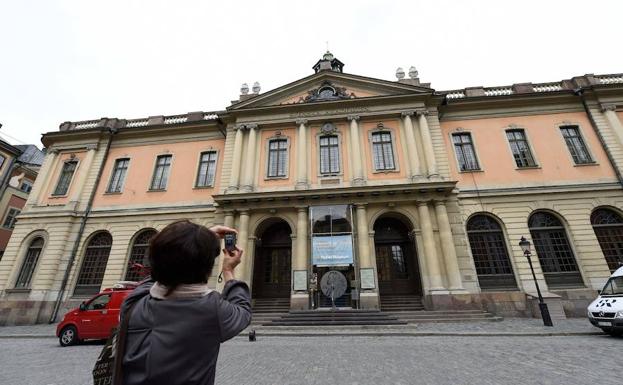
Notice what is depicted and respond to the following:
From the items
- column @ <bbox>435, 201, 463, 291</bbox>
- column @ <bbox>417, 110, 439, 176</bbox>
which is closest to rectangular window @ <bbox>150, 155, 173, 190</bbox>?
column @ <bbox>417, 110, 439, 176</bbox>

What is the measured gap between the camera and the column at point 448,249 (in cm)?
1264

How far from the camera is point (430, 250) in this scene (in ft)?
43.0

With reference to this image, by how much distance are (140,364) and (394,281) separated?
14.7 m

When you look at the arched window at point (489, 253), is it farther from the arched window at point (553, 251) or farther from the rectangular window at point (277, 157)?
the rectangular window at point (277, 157)

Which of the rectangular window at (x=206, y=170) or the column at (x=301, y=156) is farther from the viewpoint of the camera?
the rectangular window at (x=206, y=170)

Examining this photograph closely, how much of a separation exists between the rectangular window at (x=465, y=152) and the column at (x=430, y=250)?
388 centimetres

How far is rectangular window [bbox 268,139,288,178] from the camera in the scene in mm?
16219

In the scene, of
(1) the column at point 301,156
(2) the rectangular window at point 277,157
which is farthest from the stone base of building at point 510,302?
(2) the rectangular window at point 277,157

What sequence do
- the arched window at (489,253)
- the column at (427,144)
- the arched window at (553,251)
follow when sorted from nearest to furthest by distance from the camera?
the arched window at (553,251) < the arched window at (489,253) < the column at (427,144)

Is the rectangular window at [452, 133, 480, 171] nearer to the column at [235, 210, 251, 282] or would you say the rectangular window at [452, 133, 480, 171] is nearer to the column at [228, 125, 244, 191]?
the column at [235, 210, 251, 282]

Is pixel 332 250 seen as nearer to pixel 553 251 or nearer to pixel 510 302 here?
pixel 510 302

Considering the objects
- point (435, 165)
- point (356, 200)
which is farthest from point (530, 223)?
point (356, 200)

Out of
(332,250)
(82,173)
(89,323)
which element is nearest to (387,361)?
(332,250)

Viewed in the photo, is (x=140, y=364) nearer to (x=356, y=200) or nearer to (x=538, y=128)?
(x=356, y=200)
